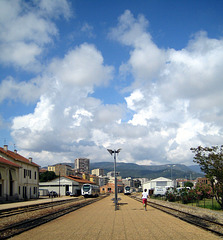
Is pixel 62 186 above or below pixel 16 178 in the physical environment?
below

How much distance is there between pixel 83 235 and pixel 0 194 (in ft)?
106

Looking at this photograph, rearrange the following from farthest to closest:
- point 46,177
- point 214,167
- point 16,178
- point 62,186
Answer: point 46,177 → point 62,186 → point 16,178 → point 214,167

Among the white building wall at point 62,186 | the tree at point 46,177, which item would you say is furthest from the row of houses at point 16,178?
the tree at point 46,177

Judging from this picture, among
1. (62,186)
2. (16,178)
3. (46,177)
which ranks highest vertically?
(16,178)

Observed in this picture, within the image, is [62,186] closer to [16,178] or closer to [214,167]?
[16,178]

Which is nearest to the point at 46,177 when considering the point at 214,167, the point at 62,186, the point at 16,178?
the point at 62,186

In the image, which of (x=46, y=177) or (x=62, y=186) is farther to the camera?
(x=46, y=177)

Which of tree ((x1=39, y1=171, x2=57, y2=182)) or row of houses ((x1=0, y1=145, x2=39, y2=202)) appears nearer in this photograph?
row of houses ((x1=0, y1=145, x2=39, y2=202))

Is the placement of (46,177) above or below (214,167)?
below

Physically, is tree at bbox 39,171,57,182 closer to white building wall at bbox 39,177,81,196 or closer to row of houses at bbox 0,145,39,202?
white building wall at bbox 39,177,81,196

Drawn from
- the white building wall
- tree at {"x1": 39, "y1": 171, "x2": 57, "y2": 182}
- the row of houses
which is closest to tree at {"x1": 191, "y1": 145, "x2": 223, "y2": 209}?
the row of houses

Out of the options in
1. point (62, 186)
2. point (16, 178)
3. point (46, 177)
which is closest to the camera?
point (16, 178)

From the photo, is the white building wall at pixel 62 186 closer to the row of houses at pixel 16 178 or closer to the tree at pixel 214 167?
the row of houses at pixel 16 178

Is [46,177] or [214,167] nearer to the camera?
[214,167]
